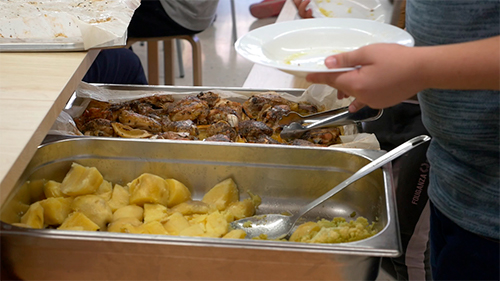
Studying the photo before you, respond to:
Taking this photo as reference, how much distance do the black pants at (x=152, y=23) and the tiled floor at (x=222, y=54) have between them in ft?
3.14

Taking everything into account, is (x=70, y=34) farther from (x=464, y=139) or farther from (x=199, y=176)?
(x=464, y=139)

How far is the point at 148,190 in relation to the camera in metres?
0.98

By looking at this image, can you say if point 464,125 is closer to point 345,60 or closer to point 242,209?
point 345,60

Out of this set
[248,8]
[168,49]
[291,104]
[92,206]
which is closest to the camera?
[92,206]

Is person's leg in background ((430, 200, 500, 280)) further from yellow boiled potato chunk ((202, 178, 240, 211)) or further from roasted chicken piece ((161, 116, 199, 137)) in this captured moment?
roasted chicken piece ((161, 116, 199, 137))

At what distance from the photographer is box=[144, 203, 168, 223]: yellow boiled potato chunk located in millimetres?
941

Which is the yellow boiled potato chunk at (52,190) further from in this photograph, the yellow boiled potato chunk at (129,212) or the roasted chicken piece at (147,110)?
the roasted chicken piece at (147,110)

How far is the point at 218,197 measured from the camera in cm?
103

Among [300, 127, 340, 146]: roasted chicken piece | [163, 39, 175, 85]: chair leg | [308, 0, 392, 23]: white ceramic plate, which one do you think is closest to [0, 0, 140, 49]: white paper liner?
[300, 127, 340, 146]: roasted chicken piece

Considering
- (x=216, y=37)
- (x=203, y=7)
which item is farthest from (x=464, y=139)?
(x=216, y=37)

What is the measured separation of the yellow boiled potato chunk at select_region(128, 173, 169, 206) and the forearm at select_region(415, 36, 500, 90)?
583 mm

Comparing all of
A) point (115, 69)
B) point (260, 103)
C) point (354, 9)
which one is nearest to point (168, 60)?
point (115, 69)

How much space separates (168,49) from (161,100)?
1.24 metres

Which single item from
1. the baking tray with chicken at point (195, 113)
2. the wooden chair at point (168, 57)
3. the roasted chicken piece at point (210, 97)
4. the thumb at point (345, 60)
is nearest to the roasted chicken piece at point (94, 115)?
the baking tray with chicken at point (195, 113)
